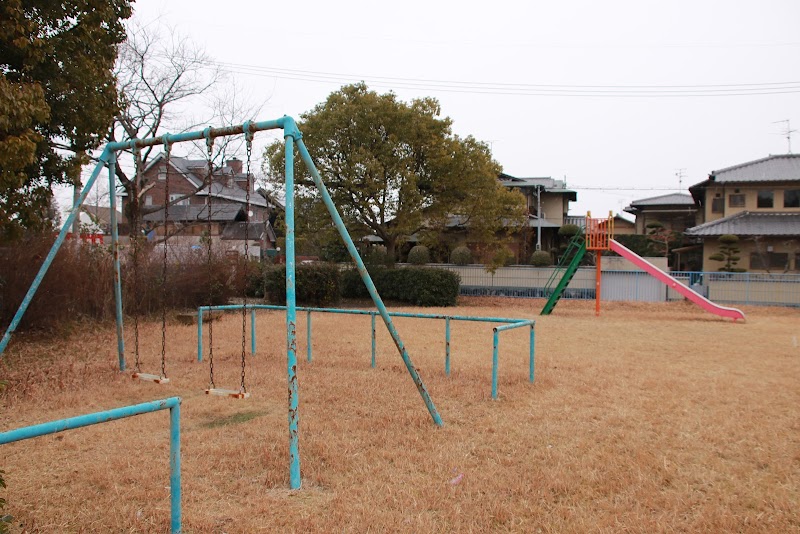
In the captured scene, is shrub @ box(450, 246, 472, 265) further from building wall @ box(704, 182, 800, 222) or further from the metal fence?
building wall @ box(704, 182, 800, 222)

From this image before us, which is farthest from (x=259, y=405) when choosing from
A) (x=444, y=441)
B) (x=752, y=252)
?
(x=752, y=252)

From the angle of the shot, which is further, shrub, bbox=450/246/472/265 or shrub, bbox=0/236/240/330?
shrub, bbox=450/246/472/265

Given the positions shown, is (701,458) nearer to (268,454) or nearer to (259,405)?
(268,454)

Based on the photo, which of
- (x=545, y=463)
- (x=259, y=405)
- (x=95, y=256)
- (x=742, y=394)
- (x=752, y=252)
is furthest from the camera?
(x=752, y=252)

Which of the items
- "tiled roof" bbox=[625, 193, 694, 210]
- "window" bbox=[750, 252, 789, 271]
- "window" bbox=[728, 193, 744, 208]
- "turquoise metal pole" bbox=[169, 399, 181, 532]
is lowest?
"turquoise metal pole" bbox=[169, 399, 181, 532]

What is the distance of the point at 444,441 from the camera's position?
4.46 metres

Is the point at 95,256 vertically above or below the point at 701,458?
above

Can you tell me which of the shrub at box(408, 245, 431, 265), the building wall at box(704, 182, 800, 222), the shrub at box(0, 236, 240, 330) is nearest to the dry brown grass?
the shrub at box(0, 236, 240, 330)

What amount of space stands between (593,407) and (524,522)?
9.09 ft

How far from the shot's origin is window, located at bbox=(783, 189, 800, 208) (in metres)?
25.0

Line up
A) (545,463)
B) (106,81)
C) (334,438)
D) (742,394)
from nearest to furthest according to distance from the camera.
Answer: (545,463) → (334,438) → (742,394) → (106,81)

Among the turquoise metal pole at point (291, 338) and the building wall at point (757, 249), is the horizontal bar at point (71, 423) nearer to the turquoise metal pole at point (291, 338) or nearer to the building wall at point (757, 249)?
the turquoise metal pole at point (291, 338)

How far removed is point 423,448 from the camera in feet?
14.0

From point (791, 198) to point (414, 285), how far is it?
58.4ft
